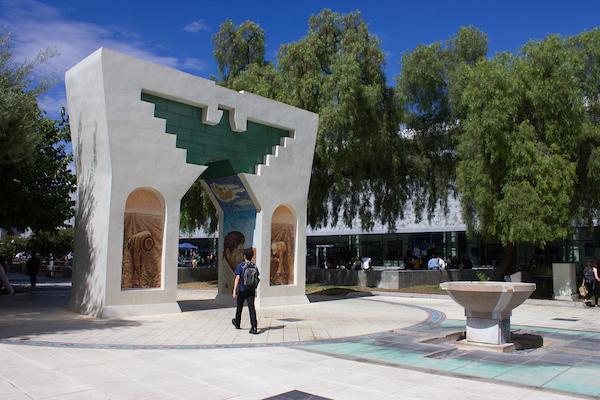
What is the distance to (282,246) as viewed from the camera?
59.7 feet

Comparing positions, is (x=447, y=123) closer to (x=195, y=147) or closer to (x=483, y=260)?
(x=195, y=147)

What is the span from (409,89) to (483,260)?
802 inches

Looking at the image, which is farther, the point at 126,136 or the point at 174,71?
the point at 174,71

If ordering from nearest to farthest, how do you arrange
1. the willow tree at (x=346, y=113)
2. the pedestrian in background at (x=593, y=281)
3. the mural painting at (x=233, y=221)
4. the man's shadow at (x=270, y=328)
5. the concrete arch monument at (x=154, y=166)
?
1. the man's shadow at (x=270, y=328)
2. the concrete arch monument at (x=154, y=166)
3. the pedestrian in background at (x=593, y=281)
4. the mural painting at (x=233, y=221)
5. the willow tree at (x=346, y=113)

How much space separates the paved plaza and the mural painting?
160 inches

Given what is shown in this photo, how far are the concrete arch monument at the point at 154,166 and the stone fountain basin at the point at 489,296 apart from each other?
836 centimetres

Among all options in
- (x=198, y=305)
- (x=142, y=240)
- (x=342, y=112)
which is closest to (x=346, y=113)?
(x=342, y=112)

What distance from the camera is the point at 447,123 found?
26141 millimetres

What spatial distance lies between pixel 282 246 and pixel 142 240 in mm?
5359

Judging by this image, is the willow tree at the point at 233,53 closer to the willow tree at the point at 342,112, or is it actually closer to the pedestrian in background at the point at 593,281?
the willow tree at the point at 342,112

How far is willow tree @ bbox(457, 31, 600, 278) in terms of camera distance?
59.5 ft

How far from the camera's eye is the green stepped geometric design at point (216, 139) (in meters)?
15.2

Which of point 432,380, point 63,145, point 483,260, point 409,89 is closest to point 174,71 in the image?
point 63,145

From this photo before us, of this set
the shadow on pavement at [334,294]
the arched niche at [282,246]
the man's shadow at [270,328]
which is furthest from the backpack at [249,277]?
the shadow on pavement at [334,294]
